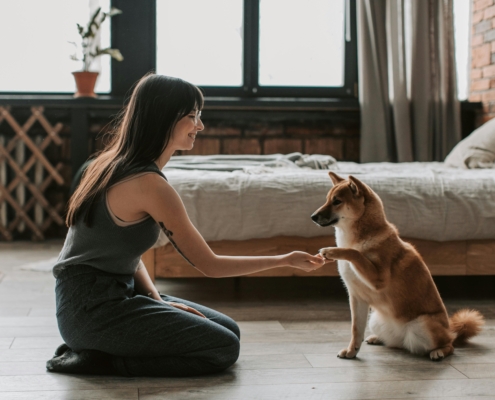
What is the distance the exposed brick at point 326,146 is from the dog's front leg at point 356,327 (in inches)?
107

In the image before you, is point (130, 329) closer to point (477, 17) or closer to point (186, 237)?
point (186, 237)

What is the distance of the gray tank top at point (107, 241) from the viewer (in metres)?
1.52

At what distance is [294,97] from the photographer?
439 centimetres

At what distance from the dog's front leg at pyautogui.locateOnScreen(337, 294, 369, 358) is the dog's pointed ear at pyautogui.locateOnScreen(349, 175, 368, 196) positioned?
291 millimetres

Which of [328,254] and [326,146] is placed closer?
[328,254]

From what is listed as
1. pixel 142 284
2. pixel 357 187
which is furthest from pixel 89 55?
pixel 357 187

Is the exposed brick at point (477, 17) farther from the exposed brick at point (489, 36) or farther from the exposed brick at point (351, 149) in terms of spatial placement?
the exposed brick at point (351, 149)

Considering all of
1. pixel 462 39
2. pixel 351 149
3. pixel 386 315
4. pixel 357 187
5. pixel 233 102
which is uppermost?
pixel 462 39

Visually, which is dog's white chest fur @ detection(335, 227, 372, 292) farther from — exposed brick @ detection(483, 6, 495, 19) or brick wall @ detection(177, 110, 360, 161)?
exposed brick @ detection(483, 6, 495, 19)

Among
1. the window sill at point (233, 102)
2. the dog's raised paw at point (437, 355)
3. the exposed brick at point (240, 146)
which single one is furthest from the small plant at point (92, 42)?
the dog's raised paw at point (437, 355)

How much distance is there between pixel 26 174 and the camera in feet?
13.7

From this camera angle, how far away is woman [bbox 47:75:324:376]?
1.51 meters

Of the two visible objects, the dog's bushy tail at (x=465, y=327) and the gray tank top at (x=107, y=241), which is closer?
the gray tank top at (x=107, y=241)

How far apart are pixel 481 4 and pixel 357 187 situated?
2.92 meters
